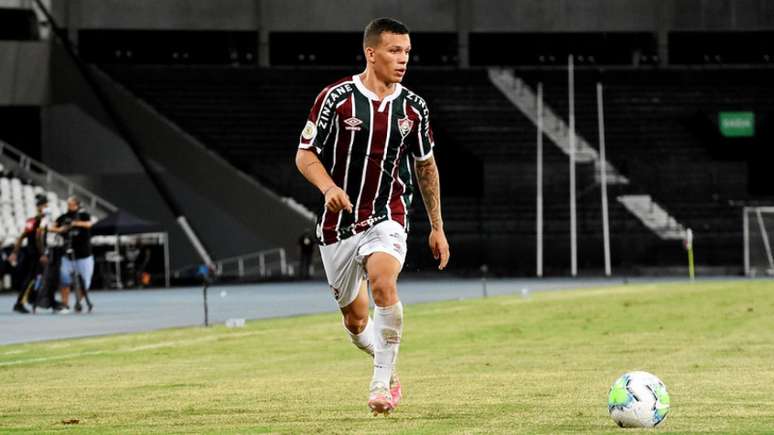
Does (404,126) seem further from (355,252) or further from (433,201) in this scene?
(355,252)

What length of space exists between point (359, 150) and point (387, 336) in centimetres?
123

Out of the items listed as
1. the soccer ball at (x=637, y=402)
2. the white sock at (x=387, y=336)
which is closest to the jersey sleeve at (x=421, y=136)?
the white sock at (x=387, y=336)

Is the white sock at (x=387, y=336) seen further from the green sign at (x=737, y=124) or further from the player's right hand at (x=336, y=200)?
the green sign at (x=737, y=124)

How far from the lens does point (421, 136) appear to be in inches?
451

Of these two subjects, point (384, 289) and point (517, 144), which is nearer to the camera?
point (384, 289)

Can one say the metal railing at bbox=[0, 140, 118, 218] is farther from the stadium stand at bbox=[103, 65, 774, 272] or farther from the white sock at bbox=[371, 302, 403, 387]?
the white sock at bbox=[371, 302, 403, 387]

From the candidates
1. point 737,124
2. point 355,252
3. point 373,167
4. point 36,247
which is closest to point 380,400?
point 355,252

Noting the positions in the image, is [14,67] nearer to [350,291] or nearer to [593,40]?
[593,40]

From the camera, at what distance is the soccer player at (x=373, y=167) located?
36.2 ft

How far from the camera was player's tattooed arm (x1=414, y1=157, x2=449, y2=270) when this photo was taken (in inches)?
452

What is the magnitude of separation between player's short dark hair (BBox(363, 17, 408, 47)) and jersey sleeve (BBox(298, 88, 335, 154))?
Answer: 0.44 meters

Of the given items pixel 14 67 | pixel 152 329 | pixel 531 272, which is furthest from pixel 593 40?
pixel 152 329

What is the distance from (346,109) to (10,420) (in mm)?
2995

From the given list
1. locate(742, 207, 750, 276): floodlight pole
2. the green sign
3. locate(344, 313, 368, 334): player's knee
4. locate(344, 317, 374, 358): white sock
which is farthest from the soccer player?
the green sign
